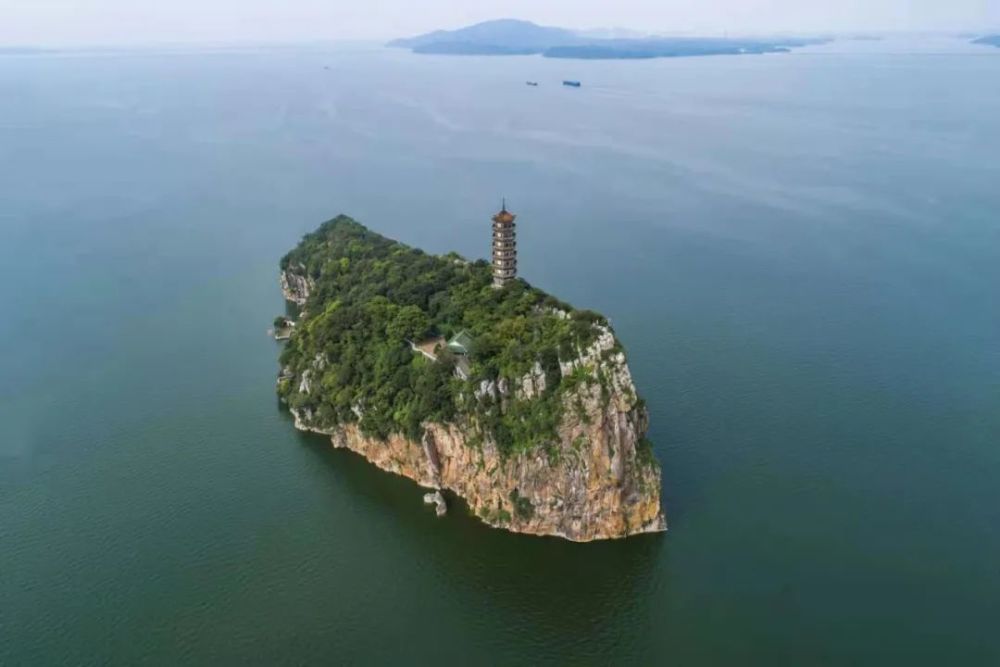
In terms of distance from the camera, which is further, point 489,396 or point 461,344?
point 461,344

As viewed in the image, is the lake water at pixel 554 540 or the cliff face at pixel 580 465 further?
the cliff face at pixel 580 465

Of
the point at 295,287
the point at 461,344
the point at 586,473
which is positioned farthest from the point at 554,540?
the point at 295,287

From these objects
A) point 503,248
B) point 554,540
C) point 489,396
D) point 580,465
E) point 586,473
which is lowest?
point 554,540

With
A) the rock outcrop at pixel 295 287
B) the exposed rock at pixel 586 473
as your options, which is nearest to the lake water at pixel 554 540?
the exposed rock at pixel 586 473

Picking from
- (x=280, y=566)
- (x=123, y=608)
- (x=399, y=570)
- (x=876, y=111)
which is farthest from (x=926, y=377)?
(x=876, y=111)

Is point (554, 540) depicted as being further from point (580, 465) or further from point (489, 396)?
point (489, 396)

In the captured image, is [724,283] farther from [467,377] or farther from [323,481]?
[323,481]

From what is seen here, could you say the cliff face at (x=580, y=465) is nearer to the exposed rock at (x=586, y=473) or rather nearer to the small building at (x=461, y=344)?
the exposed rock at (x=586, y=473)
